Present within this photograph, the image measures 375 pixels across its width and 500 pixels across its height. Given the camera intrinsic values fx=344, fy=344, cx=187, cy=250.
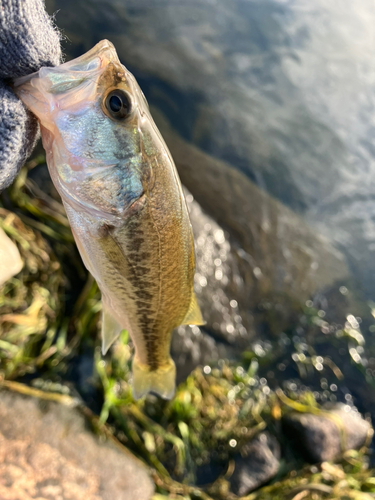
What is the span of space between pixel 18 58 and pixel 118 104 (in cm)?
31

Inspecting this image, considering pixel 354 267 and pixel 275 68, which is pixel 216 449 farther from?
pixel 275 68

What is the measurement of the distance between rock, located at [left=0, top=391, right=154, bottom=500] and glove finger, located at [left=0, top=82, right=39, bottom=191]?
2038 millimetres

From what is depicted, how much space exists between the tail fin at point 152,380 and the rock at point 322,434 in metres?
2.58

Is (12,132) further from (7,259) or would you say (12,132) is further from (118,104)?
(7,259)

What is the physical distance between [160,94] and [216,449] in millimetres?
4748

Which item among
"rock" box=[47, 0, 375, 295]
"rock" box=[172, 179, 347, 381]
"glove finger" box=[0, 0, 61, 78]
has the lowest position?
"rock" box=[172, 179, 347, 381]

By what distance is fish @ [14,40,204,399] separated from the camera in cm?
109

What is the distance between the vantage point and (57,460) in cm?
243

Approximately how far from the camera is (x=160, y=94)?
5.19 m

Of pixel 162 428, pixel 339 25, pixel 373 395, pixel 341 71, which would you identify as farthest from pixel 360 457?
pixel 339 25

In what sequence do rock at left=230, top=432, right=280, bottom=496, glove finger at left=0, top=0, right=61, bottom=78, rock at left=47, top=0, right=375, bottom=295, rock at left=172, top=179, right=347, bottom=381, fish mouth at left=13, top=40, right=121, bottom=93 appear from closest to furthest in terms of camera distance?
glove finger at left=0, top=0, right=61, bottom=78, fish mouth at left=13, top=40, right=121, bottom=93, rock at left=230, top=432, right=280, bottom=496, rock at left=172, top=179, right=347, bottom=381, rock at left=47, top=0, right=375, bottom=295


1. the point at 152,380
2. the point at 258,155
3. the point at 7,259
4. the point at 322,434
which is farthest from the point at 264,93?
the point at 152,380

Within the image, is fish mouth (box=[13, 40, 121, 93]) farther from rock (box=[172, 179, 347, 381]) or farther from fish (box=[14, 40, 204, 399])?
rock (box=[172, 179, 347, 381])

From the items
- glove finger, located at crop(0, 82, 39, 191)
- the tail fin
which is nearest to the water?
the tail fin
